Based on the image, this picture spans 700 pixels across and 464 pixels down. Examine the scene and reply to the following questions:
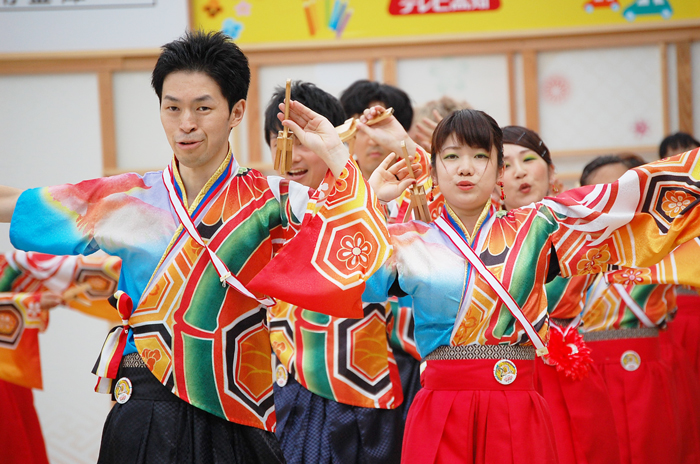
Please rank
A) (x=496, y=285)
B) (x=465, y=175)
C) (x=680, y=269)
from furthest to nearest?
(x=680, y=269) < (x=465, y=175) < (x=496, y=285)

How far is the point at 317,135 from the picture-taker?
2152 millimetres

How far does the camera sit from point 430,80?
5.23 meters

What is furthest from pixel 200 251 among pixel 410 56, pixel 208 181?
pixel 410 56

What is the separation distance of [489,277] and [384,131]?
2.38 feet

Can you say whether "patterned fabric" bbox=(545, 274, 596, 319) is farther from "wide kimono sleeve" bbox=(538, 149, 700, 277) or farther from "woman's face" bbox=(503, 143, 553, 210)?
"wide kimono sleeve" bbox=(538, 149, 700, 277)

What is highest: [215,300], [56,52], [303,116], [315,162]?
[56,52]

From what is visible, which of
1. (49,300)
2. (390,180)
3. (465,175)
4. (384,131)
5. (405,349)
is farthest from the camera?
(49,300)

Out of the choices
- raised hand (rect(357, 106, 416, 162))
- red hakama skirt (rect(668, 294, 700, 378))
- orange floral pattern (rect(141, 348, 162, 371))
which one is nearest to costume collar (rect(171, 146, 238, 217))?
orange floral pattern (rect(141, 348, 162, 371))

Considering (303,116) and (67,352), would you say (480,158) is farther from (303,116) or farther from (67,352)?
(67,352)

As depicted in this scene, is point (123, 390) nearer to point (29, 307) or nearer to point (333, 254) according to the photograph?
point (333, 254)

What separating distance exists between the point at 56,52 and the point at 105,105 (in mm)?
471

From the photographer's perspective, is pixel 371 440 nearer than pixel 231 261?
No

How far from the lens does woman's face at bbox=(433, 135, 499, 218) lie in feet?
7.55

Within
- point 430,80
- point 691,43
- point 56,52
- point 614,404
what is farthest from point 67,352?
point 691,43
